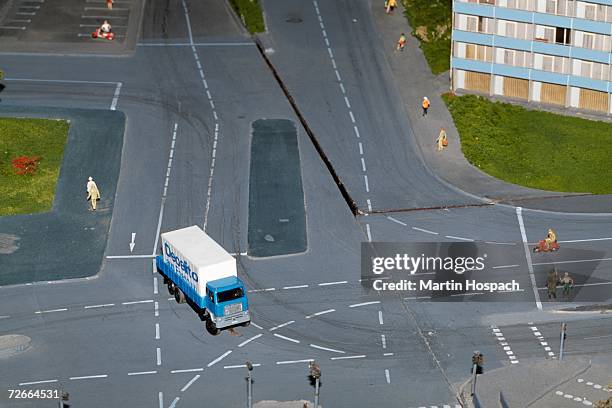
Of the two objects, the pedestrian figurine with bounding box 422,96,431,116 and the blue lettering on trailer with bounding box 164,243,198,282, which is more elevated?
the blue lettering on trailer with bounding box 164,243,198,282

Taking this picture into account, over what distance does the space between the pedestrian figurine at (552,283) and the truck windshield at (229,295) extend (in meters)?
22.3

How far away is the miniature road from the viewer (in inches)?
3455

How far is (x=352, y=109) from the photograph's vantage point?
12750cm

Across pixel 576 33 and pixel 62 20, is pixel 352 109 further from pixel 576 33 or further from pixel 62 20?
pixel 62 20

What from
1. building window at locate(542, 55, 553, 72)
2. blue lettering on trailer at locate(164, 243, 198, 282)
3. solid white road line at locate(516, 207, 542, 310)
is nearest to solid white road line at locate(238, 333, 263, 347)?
blue lettering on trailer at locate(164, 243, 198, 282)

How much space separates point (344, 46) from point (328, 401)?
6234 cm

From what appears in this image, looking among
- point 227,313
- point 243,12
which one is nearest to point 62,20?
point 243,12

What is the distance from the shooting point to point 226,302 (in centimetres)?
9012

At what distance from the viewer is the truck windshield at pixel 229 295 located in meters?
90.0

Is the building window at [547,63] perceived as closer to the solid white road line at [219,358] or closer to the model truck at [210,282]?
the model truck at [210,282]

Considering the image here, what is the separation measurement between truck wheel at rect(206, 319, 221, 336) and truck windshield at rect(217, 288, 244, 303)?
2197 millimetres

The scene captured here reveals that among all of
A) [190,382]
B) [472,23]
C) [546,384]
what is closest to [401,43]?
[472,23]

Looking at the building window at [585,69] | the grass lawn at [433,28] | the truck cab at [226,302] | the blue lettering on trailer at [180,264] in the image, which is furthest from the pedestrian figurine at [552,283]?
the grass lawn at [433,28]

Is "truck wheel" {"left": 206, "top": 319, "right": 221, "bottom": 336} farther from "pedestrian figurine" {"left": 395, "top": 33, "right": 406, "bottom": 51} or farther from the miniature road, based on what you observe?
"pedestrian figurine" {"left": 395, "top": 33, "right": 406, "bottom": 51}
